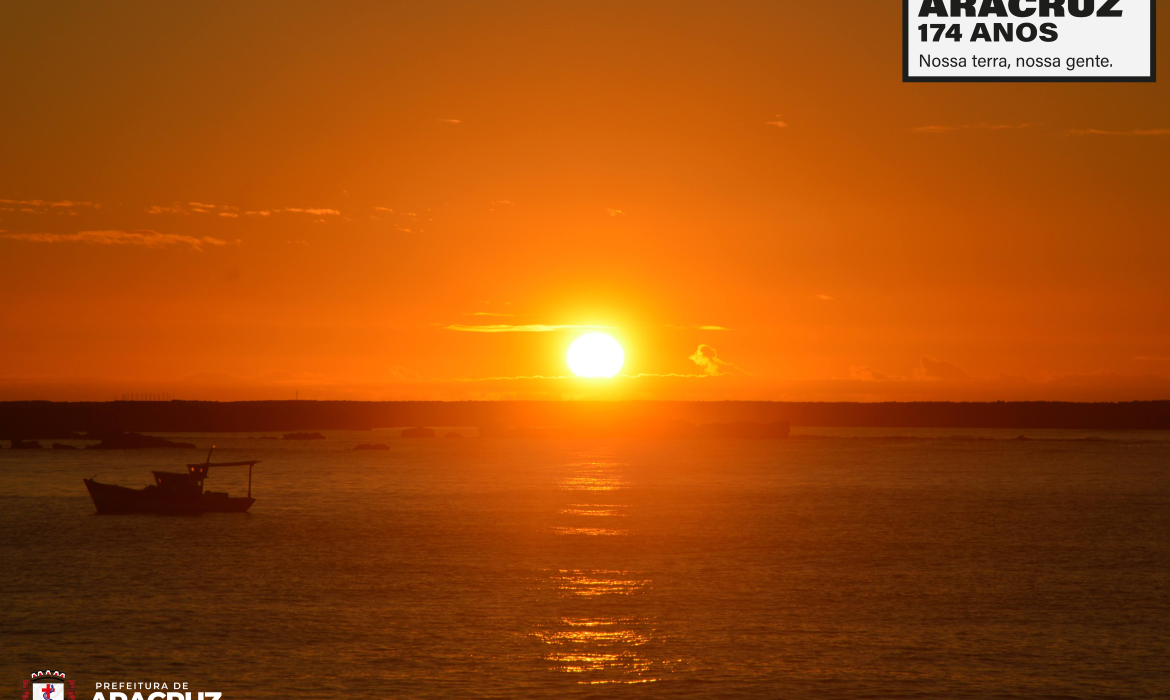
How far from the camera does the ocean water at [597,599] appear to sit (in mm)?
32875

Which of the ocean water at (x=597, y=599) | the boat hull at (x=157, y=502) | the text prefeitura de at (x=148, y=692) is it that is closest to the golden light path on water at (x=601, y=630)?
the ocean water at (x=597, y=599)

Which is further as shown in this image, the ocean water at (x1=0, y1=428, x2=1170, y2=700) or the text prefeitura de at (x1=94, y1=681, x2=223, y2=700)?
the ocean water at (x1=0, y1=428, x2=1170, y2=700)

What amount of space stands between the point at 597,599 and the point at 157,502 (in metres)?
52.6

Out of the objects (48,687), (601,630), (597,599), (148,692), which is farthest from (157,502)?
(148,692)

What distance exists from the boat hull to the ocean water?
1.22m

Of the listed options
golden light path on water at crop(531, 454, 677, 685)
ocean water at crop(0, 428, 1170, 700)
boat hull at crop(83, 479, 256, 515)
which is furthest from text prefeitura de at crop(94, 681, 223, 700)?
boat hull at crop(83, 479, 256, 515)

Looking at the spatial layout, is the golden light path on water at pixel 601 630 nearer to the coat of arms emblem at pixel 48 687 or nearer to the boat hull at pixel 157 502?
the coat of arms emblem at pixel 48 687

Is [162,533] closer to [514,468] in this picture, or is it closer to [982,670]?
[982,670]

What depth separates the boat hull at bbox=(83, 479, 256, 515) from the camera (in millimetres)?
85062

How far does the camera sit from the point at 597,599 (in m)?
46.5

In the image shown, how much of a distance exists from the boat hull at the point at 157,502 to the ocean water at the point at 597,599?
122cm

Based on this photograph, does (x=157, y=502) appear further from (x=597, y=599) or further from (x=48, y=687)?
(x=48, y=687)

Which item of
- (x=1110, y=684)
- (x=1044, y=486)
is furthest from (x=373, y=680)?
(x=1044, y=486)

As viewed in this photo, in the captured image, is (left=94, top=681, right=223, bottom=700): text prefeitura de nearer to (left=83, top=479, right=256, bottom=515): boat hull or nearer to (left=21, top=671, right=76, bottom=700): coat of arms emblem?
(left=21, top=671, right=76, bottom=700): coat of arms emblem
